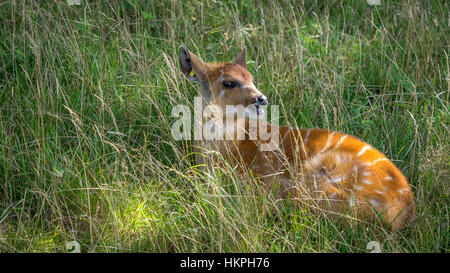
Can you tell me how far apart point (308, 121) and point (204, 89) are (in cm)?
90

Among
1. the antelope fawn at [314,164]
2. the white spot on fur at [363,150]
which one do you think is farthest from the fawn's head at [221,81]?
the white spot on fur at [363,150]

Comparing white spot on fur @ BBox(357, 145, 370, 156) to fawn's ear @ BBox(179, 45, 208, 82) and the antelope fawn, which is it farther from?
fawn's ear @ BBox(179, 45, 208, 82)

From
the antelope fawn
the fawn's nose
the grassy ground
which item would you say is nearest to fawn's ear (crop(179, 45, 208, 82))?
the antelope fawn

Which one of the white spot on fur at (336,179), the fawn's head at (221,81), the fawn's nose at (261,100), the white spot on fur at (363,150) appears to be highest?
the fawn's head at (221,81)

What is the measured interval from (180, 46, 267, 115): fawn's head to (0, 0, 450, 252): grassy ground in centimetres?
18

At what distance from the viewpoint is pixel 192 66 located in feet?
16.5

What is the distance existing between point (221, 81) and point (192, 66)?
0.26 m

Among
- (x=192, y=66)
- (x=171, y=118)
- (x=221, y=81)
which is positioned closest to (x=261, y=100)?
(x=221, y=81)

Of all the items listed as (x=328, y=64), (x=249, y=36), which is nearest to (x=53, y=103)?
(x=249, y=36)

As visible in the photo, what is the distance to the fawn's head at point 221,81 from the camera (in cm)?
491

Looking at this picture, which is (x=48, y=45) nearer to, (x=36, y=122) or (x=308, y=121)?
(x=36, y=122)

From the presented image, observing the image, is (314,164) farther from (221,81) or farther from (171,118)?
(171,118)

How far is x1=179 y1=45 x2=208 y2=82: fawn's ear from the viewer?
198 inches

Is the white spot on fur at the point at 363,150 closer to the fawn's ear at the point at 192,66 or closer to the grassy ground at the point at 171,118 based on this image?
the grassy ground at the point at 171,118
